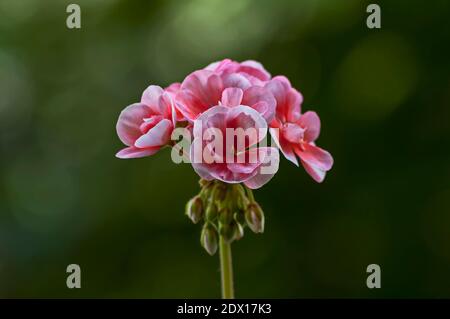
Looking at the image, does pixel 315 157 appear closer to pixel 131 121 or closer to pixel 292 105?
pixel 292 105

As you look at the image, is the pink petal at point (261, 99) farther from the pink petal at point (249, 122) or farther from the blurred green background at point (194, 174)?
the blurred green background at point (194, 174)

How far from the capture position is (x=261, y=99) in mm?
602

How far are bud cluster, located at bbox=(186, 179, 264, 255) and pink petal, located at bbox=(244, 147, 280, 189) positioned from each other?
54 mm

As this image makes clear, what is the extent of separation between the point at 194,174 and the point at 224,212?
48.3 inches

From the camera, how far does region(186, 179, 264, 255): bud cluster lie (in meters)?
0.64

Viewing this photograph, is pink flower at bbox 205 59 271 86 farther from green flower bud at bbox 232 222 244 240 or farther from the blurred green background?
the blurred green background

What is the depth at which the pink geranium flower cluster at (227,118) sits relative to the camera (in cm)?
58

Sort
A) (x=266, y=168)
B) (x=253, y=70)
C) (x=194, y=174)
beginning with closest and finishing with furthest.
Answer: (x=266, y=168)
(x=253, y=70)
(x=194, y=174)

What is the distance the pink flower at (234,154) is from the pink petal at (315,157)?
0.10 m

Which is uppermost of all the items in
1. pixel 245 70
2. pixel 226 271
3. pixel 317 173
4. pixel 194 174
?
pixel 194 174

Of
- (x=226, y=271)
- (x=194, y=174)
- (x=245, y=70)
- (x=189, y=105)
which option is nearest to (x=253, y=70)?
(x=245, y=70)

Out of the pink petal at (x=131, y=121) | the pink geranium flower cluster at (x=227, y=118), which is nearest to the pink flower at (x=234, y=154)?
the pink geranium flower cluster at (x=227, y=118)
